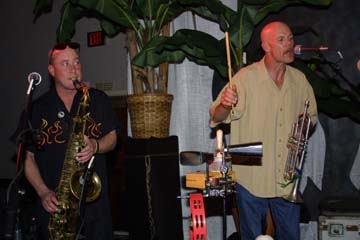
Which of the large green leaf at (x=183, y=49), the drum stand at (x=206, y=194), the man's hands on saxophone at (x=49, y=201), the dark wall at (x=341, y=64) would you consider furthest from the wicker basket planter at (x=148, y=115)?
the drum stand at (x=206, y=194)

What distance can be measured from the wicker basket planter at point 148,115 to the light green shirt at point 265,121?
997 millimetres

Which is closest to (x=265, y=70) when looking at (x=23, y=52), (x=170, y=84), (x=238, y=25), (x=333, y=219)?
(x=238, y=25)

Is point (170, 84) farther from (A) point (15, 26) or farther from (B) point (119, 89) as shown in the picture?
(A) point (15, 26)

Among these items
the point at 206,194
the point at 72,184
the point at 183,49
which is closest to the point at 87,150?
the point at 72,184

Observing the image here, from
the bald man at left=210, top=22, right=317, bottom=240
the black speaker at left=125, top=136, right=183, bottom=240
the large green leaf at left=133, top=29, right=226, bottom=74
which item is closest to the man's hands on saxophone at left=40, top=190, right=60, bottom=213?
the bald man at left=210, top=22, right=317, bottom=240

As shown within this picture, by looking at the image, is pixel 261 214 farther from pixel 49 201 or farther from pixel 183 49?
pixel 183 49

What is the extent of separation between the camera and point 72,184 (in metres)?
2.89

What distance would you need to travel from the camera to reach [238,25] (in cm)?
369

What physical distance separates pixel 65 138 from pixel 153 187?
1163 millimetres

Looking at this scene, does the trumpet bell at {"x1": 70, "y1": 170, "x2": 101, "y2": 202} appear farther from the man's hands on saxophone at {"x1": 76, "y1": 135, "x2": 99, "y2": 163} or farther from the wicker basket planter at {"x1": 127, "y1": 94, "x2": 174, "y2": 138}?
the wicker basket planter at {"x1": 127, "y1": 94, "x2": 174, "y2": 138}

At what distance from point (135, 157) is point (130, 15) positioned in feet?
3.96

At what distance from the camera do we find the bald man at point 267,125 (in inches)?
113

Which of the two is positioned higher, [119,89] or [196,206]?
[119,89]

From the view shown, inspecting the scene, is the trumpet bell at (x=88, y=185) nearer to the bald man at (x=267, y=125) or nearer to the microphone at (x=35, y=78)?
the microphone at (x=35, y=78)
